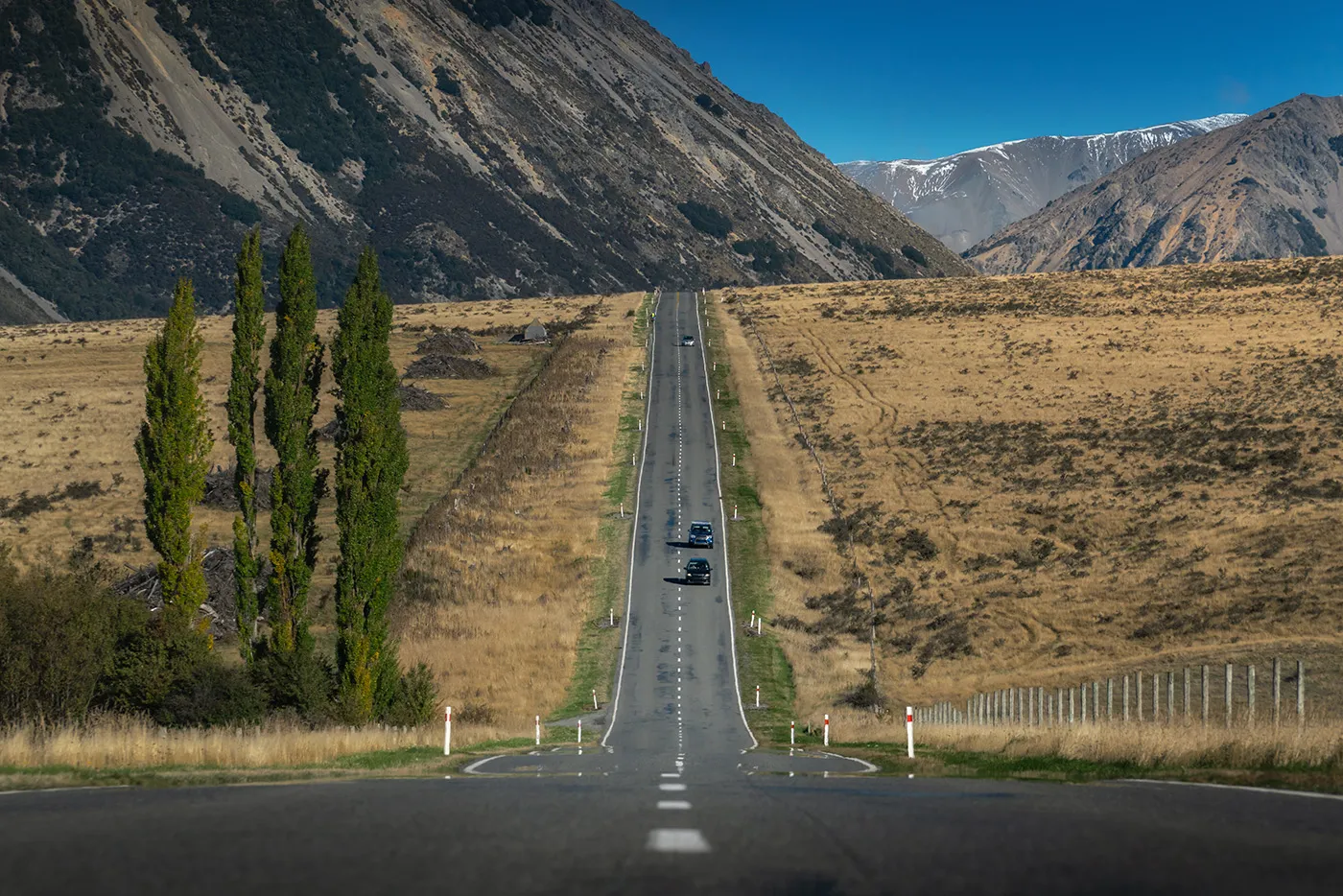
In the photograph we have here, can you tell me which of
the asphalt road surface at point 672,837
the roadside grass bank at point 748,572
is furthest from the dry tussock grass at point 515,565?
the asphalt road surface at point 672,837

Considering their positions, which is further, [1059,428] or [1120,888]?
[1059,428]

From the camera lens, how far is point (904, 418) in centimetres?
9894

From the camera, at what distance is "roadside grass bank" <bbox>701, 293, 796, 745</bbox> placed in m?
47.7

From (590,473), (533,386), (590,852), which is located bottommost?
(590,852)

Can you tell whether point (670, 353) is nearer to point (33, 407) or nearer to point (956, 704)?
point (33, 407)

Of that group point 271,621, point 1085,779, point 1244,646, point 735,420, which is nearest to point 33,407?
point 735,420

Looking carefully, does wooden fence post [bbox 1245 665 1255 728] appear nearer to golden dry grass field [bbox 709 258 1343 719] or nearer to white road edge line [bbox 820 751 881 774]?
white road edge line [bbox 820 751 881 774]

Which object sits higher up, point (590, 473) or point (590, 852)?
point (590, 473)

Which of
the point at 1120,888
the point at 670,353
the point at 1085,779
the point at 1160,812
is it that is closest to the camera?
the point at 1120,888

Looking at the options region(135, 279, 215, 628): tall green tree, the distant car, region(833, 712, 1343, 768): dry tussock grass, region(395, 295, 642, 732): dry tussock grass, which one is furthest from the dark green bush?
the distant car

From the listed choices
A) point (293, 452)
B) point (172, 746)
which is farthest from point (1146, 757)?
point (293, 452)

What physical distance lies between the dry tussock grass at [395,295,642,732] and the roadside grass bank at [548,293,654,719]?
1.65ft

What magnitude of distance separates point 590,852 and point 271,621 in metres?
31.5

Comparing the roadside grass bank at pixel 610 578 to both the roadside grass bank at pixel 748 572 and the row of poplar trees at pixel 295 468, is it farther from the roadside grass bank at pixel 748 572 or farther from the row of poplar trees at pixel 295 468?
the row of poplar trees at pixel 295 468
